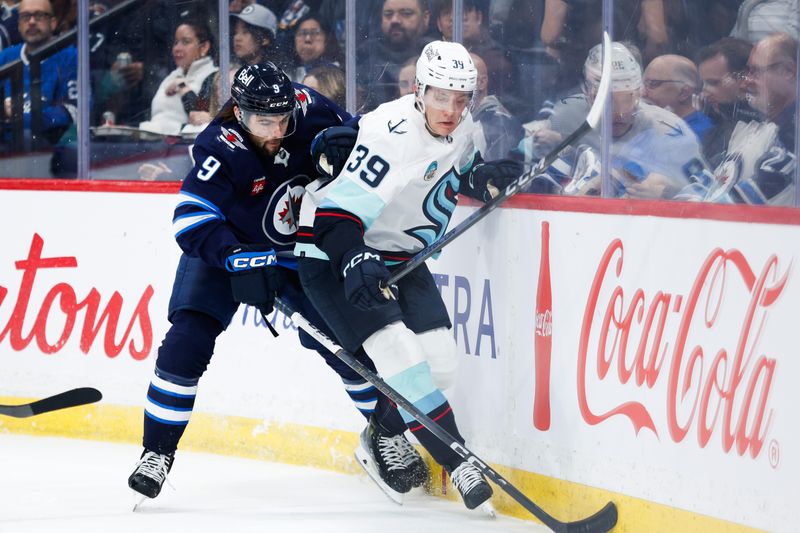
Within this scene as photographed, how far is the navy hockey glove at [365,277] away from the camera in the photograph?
3.01 metres

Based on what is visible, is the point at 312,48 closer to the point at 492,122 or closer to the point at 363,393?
the point at 492,122

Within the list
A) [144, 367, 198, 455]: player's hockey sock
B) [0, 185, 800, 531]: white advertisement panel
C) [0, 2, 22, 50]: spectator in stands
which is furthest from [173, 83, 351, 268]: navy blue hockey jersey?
[0, 2, 22, 50]: spectator in stands

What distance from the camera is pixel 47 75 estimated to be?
4.69 m

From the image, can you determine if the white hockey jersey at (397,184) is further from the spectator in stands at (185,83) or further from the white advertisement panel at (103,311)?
the spectator in stands at (185,83)

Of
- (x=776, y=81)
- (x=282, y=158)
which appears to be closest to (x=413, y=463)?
(x=282, y=158)

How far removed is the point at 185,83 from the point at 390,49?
2.89ft

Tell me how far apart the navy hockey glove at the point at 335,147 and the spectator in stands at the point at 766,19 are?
94 cm

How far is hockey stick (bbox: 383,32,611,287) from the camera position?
10.1 feet

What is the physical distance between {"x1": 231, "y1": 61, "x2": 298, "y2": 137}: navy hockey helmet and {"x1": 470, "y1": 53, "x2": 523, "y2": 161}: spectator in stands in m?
0.64

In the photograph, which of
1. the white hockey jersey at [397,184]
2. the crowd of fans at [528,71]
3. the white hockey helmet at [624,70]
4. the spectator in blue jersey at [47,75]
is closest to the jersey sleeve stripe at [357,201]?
the white hockey jersey at [397,184]

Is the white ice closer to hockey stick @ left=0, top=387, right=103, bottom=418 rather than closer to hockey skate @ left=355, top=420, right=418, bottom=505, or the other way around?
hockey skate @ left=355, top=420, right=418, bottom=505

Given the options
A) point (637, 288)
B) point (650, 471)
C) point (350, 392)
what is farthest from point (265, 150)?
point (650, 471)

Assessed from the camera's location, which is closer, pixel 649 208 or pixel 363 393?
pixel 649 208

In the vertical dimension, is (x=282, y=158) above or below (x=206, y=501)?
above
